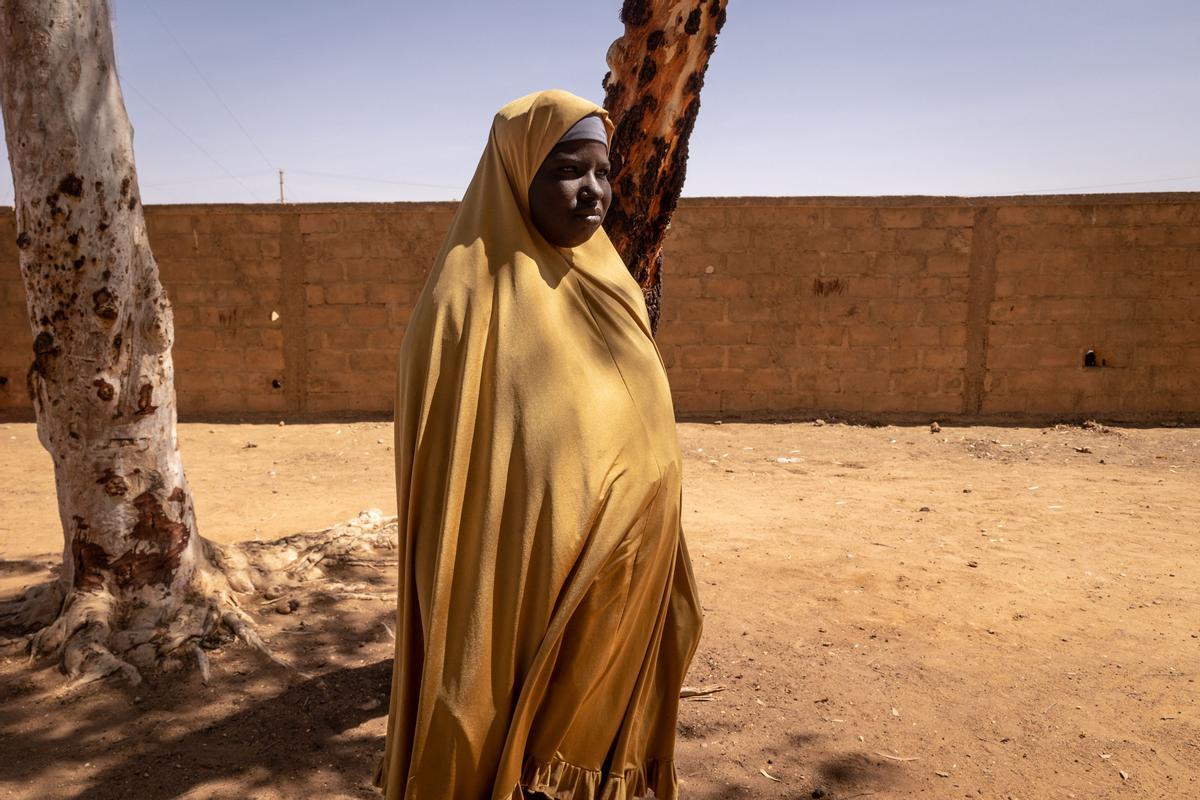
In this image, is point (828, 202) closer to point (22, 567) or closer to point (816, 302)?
point (816, 302)

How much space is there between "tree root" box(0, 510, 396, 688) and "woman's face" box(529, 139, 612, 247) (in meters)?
2.59

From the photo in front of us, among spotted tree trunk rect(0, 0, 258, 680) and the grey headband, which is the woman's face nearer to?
the grey headband

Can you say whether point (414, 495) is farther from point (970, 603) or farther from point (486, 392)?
point (970, 603)

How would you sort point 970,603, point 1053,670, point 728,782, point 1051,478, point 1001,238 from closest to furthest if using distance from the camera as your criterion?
point 728,782, point 1053,670, point 970,603, point 1051,478, point 1001,238

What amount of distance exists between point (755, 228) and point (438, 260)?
7.76 meters

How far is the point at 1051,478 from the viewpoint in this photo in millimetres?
7219

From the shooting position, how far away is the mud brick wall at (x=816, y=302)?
9312mm

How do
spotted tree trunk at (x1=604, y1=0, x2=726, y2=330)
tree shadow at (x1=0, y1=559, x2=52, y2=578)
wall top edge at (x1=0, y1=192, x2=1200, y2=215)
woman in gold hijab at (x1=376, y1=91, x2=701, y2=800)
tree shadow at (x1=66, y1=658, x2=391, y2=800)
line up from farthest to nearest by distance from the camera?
1. wall top edge at (x1=0, y1=192, x2=1200, y2=215)
2. tree shadow at (x1=0, y1=559, x2=52, y2=578)
3. spotted tree trunk at (x1=604, y1=0, x2=726, y2=330)
4. tree shadow at (x1=66, y1=658, x2=391, y2=800)
5. woman in gold hijab at (x1=376, y1=91, x2=701, y2=800)

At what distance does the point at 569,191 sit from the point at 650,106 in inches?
66.0

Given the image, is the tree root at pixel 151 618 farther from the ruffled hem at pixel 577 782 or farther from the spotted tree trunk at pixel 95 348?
the ruffled hem at pixel 577 782

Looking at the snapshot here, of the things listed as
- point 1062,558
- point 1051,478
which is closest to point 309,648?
point 1062,558

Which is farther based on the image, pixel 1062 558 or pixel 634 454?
pixel 1062 558

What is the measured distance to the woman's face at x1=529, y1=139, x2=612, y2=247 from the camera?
1.92 metres

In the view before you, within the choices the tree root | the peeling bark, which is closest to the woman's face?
the peeling bark
